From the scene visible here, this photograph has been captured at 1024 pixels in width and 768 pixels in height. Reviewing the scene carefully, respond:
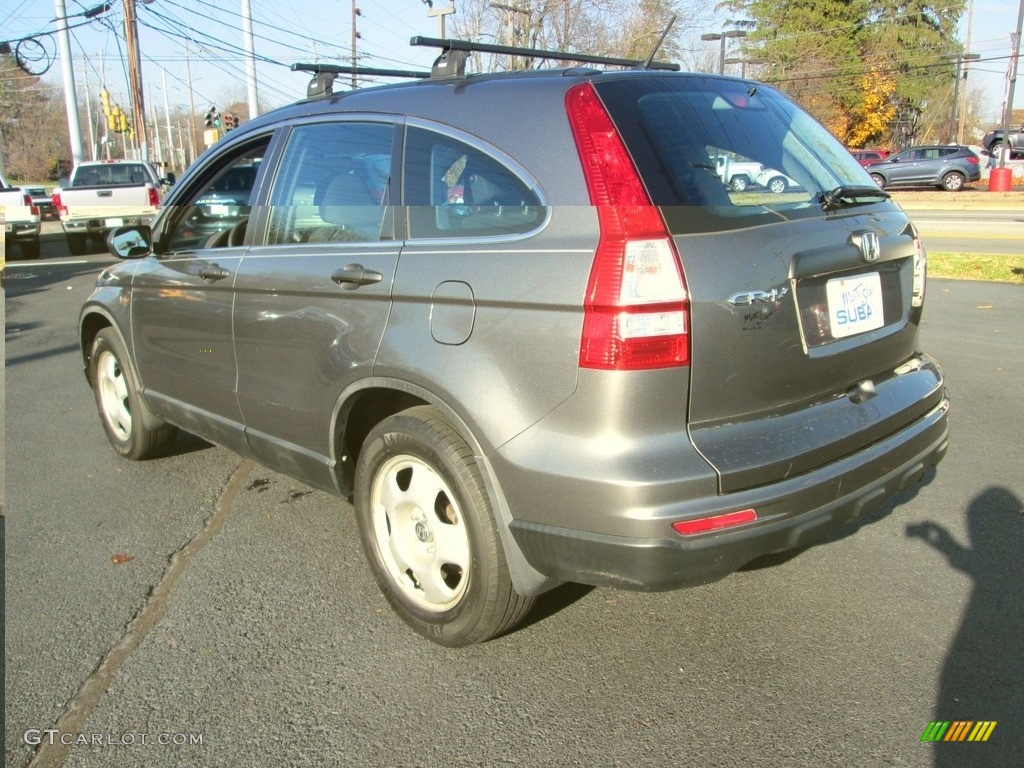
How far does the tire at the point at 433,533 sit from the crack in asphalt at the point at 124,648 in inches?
34.6

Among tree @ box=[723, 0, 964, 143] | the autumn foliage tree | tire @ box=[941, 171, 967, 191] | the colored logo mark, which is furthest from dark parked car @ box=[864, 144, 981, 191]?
the colored logo mark

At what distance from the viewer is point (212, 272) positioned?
3.84m

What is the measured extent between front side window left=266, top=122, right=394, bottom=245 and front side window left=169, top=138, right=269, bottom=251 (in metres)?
0.29

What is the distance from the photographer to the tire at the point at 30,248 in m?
17.7

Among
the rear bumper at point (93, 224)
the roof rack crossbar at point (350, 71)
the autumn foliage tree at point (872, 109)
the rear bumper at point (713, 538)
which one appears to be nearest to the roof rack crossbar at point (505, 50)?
the roof rack crossbar at point (350, 71)

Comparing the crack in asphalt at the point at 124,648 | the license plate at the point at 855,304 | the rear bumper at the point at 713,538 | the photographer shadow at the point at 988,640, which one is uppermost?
the license plate at the point at 855,304

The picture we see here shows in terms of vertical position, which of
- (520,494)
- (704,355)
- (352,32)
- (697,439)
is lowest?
(520,494)

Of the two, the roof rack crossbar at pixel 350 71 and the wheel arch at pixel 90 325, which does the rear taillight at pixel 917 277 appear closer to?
the roof rack crossbar at pixel 350 71

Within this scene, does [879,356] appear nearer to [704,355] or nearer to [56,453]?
[704,355]

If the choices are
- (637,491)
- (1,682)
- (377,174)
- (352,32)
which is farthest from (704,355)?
(352,32)

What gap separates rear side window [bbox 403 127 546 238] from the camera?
265cm

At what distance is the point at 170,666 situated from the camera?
294cm

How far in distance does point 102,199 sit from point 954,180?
30704 mm

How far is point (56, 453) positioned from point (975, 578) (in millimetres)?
4977
